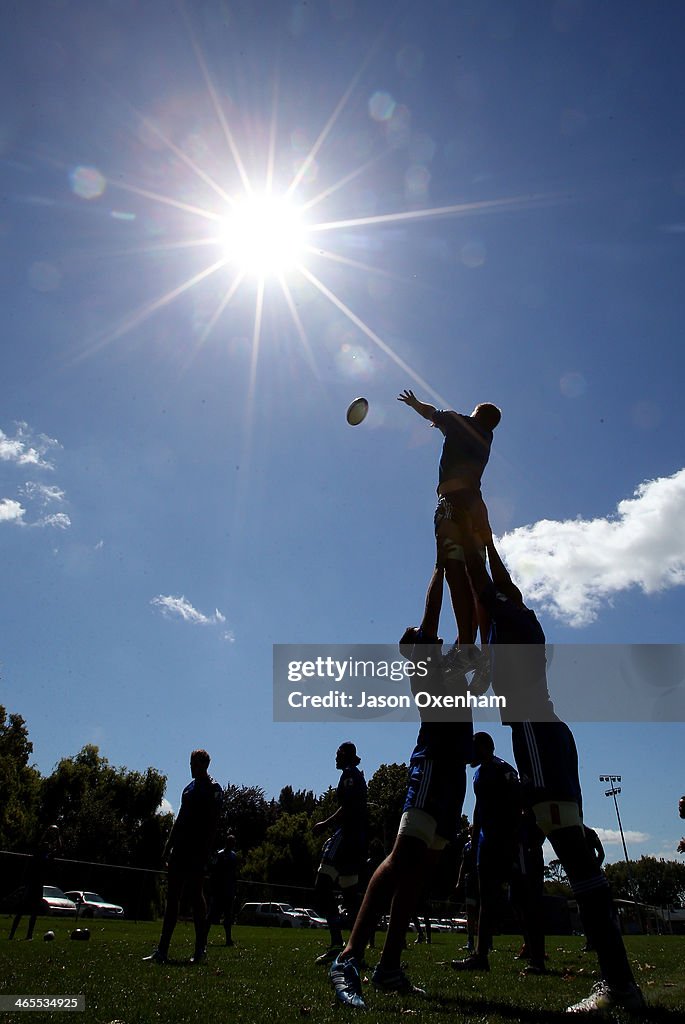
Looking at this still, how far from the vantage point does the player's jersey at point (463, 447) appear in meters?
5.39


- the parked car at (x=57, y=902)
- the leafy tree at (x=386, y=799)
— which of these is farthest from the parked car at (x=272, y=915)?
the leafy tree at (x=386, y=799)

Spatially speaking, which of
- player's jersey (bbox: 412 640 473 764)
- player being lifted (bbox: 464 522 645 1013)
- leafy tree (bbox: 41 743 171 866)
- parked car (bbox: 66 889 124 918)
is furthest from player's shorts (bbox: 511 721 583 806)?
leafy tree (bbox: 41 743 171 866)

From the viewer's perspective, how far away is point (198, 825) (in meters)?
7.45

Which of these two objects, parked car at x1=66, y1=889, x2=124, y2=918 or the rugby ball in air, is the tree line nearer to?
parked car at x1=66, y1=889, x2=124, y2=918

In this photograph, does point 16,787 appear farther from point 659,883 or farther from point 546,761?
point 659,883

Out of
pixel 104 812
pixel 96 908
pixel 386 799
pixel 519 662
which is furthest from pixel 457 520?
pixel 386 799

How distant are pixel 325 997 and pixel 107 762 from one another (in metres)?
69.6

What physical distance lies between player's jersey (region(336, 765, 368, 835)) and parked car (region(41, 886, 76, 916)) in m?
29.2

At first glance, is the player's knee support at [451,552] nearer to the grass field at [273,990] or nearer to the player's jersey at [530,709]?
the player's jersey at [530,709]

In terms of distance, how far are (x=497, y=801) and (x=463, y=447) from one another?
13.2 feet

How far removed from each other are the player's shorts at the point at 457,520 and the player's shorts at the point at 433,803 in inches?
64.5

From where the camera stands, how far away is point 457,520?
507cm

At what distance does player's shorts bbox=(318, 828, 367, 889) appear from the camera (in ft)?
26.2

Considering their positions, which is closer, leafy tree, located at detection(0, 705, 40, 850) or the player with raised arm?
the player with raised arm
